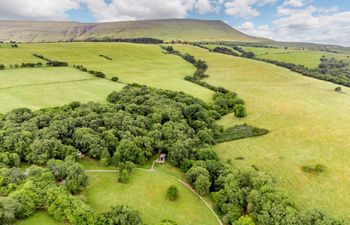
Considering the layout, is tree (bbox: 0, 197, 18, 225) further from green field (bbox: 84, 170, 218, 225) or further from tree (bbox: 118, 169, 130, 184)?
tree (bbox: 118, 169, 130, 184)

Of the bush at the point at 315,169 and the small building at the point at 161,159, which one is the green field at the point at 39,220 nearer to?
the small building at the point at 161,159

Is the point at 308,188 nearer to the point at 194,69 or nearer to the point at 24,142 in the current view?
the point at 24,142

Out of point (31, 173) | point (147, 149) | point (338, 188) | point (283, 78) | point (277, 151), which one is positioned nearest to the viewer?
point (31, 173)

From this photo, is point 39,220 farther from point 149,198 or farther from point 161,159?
point 161,159

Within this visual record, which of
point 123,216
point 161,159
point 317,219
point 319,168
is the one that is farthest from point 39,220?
point 319,168

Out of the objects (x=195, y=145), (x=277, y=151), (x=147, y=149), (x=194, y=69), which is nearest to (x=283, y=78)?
(x=194, y=69)

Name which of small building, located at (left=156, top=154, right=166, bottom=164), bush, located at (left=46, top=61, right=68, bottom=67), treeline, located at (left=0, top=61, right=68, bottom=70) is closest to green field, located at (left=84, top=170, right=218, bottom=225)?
small building, located at (left=156, top=154, right=166, bottom=164)
